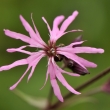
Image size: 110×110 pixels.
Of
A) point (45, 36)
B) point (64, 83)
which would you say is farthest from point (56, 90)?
point (45, 36)

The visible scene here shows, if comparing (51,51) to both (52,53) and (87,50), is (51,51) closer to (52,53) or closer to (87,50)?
(52,53)

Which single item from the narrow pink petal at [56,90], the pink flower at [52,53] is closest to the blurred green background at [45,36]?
the pink flower at [52,53]

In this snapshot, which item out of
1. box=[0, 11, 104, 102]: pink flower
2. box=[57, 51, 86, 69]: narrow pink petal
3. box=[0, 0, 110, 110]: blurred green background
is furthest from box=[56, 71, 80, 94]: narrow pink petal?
box=[0, 0, 110, 110]: blurred green background

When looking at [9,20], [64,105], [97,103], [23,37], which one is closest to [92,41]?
[97,103]

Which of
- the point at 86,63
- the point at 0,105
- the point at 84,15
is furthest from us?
the point at 84,15

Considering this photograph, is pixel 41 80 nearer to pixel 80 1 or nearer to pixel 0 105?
pixel 0 105

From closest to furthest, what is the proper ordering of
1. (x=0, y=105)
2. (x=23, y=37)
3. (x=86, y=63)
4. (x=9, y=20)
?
(x=86, y=63), (x=23, y=37), (x=0, y=105), (x=9, y=20)

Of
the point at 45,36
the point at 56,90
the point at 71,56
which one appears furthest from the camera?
the point at 45,36

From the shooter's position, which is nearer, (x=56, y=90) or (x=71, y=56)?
(x=56, y=90)

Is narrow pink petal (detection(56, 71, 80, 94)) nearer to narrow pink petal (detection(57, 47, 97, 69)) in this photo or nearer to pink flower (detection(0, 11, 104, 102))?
pink flower (detection(0, 11, 104, 102))
